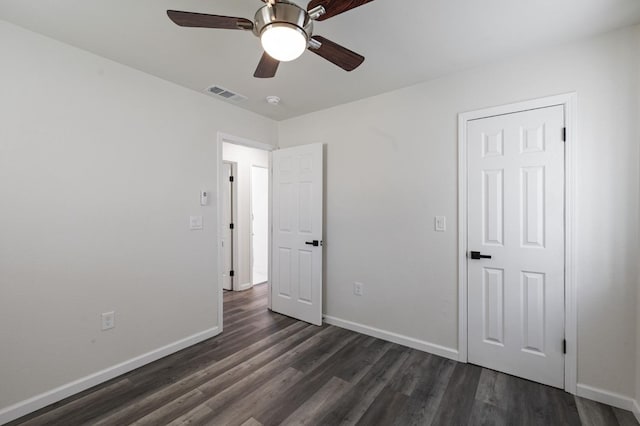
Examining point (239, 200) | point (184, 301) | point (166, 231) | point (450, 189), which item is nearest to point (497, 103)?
point (450, 189)

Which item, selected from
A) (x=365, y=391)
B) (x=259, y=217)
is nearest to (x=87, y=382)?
(x=365, y=391)

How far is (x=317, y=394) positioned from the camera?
205 cm

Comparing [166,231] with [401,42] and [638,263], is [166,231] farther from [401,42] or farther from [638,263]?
[638,263]

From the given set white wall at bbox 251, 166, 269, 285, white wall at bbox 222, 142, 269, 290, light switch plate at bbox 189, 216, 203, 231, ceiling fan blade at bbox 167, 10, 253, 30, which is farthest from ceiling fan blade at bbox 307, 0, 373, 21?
white wall at bbox 251, 166, 269, 285

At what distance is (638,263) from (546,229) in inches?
19.8

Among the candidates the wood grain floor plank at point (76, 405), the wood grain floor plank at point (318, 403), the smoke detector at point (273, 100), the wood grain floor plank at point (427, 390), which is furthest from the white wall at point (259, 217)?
the wood grain floor plank at point (427, 390)

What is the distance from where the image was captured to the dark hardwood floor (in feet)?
5.94

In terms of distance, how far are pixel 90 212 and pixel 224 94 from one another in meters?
1.58

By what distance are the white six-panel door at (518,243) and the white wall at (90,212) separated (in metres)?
2.52

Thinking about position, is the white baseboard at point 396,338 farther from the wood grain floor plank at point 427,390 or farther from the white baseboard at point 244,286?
the white baseboard at point 244,286

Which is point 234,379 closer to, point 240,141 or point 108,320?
point 108,320

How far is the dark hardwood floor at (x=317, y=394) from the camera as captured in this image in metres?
1.81

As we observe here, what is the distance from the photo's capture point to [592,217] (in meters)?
1.98

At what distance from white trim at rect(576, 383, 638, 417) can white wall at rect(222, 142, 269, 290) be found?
4028 millimetres
